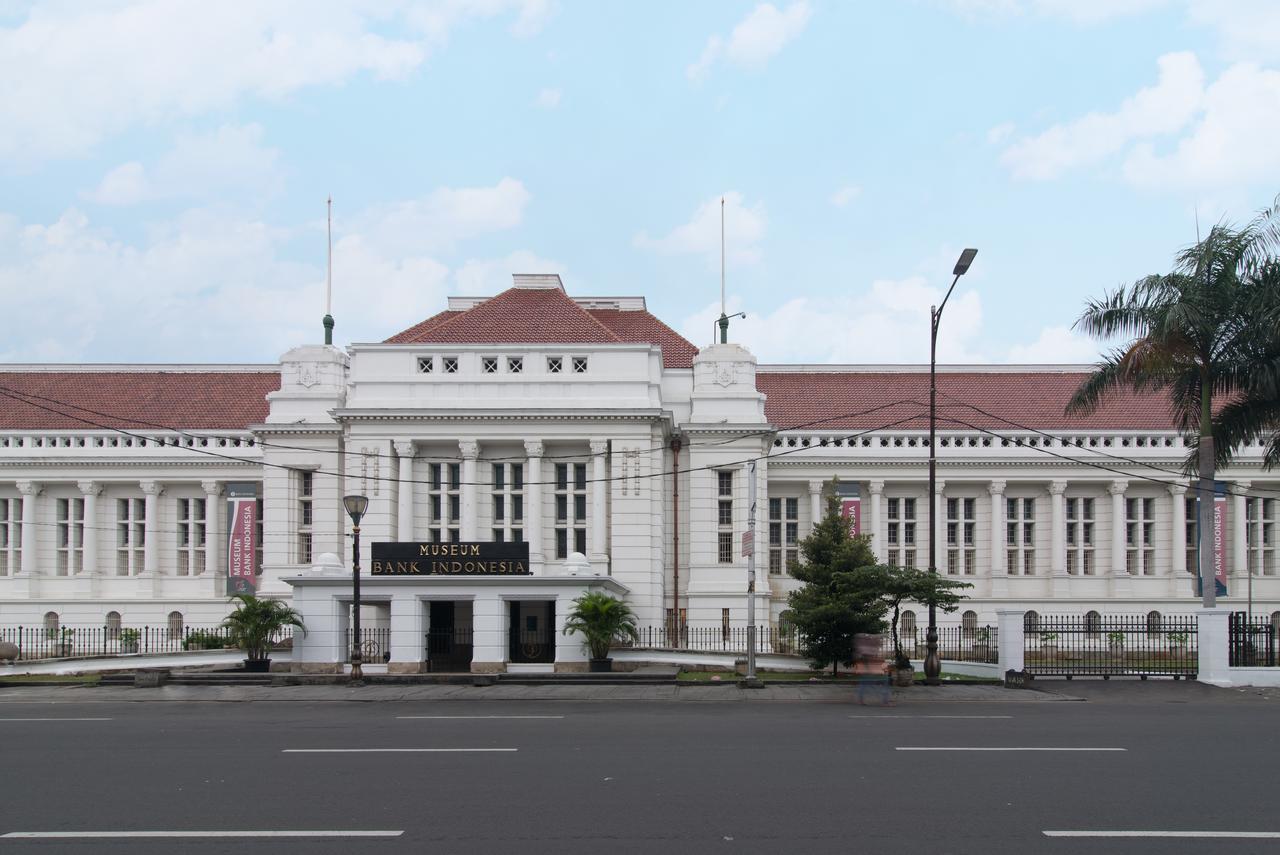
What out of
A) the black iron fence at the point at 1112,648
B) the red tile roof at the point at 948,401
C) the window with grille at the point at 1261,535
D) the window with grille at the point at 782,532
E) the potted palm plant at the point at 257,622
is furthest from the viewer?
the red tile roof at the point at 948,401

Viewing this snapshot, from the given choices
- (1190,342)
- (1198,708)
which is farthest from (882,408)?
(1198,708)

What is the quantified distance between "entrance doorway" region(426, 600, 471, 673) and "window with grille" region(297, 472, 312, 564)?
7.68 meters

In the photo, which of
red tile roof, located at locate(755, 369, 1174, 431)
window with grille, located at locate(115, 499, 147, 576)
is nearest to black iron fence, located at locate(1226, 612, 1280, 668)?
red tile roof, located at locate(755, 369, 1174, 431)

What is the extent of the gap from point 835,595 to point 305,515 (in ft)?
70.8

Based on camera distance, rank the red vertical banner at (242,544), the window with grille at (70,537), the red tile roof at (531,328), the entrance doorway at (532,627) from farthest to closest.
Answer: the window with grille at (70,537) < the red vertical banner at (242,544) < the red tile roof at (531,328) < the entrance doorway at (532,627)

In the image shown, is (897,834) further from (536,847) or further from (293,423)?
(293,423)

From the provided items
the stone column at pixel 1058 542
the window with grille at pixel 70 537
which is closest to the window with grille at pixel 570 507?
the stone column at pixel 1058 542

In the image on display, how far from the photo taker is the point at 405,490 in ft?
129

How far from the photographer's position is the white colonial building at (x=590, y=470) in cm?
3944

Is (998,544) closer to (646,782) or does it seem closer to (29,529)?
(646,782)

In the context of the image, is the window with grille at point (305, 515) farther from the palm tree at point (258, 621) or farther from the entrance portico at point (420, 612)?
the palm tree at point (258, 621)

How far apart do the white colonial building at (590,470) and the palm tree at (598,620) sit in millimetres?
5423

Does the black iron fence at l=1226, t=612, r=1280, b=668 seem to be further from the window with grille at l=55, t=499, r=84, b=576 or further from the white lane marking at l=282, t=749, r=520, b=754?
the window with grille at l=55, t=499, r=84, b=576

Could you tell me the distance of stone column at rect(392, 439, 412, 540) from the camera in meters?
39.3
